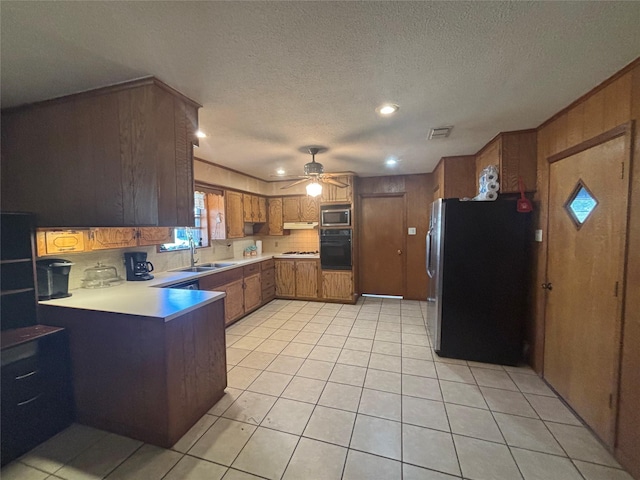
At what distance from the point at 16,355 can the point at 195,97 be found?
2.10 meters

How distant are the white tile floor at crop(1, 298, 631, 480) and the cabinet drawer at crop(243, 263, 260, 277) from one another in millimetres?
1529

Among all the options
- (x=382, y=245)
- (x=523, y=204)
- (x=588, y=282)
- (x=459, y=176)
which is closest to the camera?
(x=588, y=282)

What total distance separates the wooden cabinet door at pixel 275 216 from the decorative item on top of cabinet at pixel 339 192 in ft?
3.36

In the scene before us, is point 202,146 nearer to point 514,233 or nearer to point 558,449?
point 514,233

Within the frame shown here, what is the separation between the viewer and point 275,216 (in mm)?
5363

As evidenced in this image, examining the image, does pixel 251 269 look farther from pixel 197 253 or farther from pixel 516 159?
pixel 516 159

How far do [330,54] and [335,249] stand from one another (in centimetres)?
354

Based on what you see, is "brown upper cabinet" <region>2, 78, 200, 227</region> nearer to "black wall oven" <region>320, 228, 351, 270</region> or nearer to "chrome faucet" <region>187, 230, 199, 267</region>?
"chrome faucet" <region>187, 230, 199, 267</region>

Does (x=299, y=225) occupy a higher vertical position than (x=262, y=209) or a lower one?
lower

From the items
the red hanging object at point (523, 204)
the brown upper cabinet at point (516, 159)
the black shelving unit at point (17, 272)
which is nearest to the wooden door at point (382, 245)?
the brown upper cabinet at point (516, 159)

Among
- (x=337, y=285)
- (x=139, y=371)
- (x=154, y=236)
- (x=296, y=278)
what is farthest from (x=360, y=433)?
(x=296, y=278)

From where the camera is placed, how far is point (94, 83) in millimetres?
1733

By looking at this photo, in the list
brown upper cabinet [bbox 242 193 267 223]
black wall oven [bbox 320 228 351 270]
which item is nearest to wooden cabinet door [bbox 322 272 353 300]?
black wall oven [bbox 320 228 351 270]

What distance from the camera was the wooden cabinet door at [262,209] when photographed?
16.8 feet
